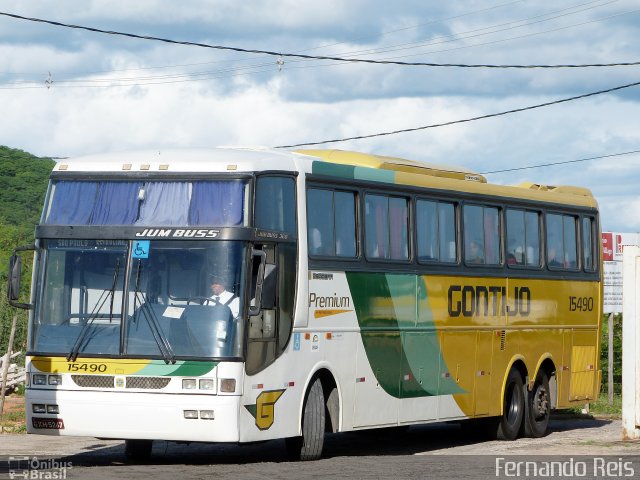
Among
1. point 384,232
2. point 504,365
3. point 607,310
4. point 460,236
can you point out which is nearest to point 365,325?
point 384,232

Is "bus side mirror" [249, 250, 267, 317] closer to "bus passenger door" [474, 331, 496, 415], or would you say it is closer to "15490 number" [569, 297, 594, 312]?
"bus passenger door" [474, 331, 496, 415]

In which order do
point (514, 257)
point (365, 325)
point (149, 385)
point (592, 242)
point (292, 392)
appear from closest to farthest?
1. point (149, 385)
2. point (292, 392)
3. point (365, 325)
4. point (514, 257)
5. point (592, 242)

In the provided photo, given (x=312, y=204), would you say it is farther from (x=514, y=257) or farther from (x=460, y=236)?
(x=514, y=257)

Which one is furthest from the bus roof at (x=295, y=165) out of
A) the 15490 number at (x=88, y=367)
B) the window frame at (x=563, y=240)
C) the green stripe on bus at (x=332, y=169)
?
Result: the 15490 number at (x=88, y=367)

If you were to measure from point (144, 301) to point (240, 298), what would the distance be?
1.05 metres

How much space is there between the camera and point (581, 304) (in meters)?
23.8

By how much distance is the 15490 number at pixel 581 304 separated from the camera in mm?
23484

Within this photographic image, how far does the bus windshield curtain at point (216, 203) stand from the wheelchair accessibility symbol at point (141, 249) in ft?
1.80

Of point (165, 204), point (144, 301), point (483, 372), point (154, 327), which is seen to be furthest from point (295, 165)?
point (483, 372)

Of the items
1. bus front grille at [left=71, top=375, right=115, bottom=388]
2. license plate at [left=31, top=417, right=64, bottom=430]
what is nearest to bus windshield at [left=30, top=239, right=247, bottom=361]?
bus front grille at [left=71, top=375, right=115, bottom=388]

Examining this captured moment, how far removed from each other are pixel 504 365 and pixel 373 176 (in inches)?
188

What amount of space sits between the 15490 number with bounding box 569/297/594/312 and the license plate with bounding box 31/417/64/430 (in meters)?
10.7

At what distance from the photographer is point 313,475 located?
14.2m

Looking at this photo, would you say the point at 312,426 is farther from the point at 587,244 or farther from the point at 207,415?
the point at 587,244
